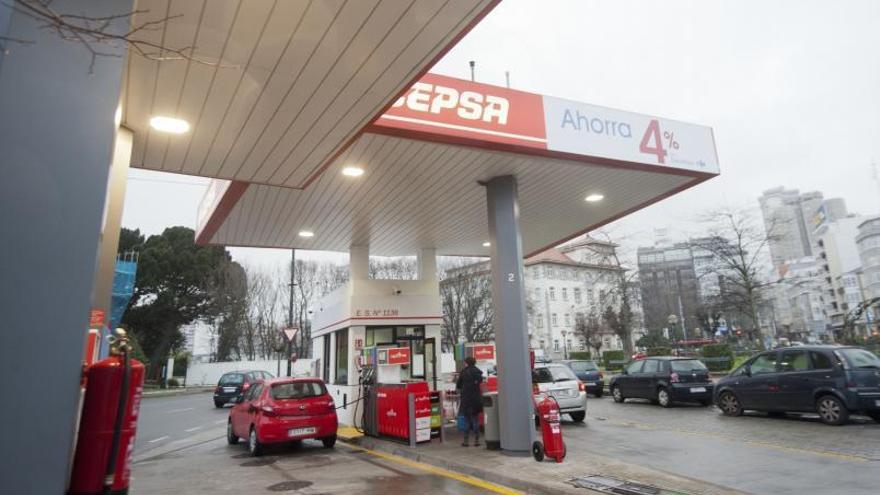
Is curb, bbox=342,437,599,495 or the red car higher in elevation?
the red car

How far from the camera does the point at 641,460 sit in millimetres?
8273

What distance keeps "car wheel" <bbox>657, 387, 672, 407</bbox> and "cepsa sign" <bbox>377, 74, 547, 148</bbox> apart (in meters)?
11.3

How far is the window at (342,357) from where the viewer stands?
46.8 ft

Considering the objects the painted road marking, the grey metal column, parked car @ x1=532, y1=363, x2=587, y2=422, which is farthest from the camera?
parked car @ x1=532, y1=363, x2=587, y2=422

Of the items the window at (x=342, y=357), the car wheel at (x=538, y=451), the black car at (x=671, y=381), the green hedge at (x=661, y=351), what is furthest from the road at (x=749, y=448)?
the green hedge at (x=661, y=351)

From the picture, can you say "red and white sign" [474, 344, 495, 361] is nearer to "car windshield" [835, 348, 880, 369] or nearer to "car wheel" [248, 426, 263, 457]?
"car wheel" [248, 426, 263, 457]

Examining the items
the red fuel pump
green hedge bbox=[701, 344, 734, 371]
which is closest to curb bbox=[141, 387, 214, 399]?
the red fuel pump

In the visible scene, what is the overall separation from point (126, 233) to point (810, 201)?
563 ft

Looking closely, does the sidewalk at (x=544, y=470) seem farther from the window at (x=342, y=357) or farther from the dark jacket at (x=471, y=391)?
the window at (x=342, y=357)

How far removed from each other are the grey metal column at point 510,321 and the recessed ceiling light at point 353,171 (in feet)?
Result: 8.13

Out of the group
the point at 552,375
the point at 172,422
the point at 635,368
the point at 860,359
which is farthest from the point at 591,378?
the point at 172,422

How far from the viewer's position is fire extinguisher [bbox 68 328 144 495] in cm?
264

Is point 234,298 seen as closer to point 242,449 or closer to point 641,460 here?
point 242,449

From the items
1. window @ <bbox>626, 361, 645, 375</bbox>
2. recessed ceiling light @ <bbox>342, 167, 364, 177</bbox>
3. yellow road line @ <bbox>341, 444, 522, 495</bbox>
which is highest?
recessed ceiling light @ <bbox>342, 167, 364, 177</bbox>
